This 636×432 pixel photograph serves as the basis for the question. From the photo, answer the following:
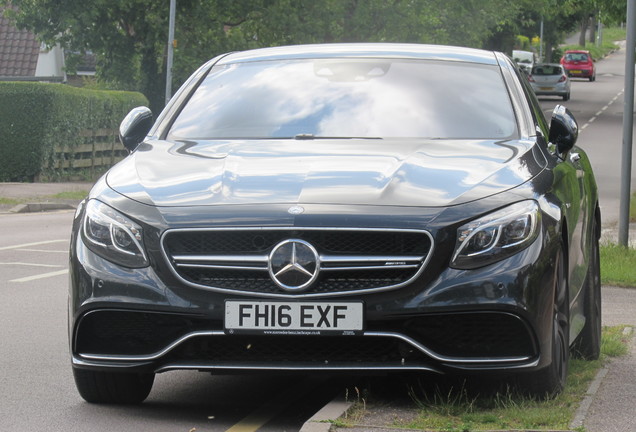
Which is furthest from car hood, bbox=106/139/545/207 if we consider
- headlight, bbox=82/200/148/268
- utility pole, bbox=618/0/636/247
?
utility pole, bbox=618/0/636/247

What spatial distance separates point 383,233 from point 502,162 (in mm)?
861

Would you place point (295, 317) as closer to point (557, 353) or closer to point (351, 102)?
point (557, 353)

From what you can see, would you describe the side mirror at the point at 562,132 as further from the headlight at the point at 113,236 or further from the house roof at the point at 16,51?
the house roof at the point at 16,51

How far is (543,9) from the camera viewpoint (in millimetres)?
62594

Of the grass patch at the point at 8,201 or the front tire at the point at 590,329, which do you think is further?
the grass patch at the point at 8,201

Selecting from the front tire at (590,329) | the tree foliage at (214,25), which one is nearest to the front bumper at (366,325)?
the front tire at (590,329)

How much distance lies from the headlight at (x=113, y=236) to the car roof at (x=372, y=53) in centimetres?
195

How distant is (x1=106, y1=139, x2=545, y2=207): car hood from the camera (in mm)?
5820

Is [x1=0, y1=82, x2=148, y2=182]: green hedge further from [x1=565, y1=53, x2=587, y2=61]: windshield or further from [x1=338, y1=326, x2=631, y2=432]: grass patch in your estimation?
[x1=565, y1=53, x2=587, y2=61]: windshield

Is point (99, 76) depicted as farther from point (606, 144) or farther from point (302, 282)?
point (302, 282)

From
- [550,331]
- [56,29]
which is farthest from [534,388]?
[56,29]

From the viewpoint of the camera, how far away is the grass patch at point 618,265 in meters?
12.4

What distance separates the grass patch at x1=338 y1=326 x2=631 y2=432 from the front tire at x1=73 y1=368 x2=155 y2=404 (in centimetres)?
101

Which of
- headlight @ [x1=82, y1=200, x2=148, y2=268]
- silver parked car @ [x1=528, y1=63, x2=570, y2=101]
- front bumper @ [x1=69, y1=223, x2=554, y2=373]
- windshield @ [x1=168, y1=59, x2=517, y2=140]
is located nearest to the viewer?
front bumper @ [x1=69, y1=223, x2=554, y2=373]
